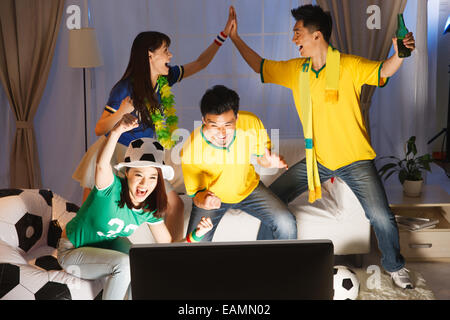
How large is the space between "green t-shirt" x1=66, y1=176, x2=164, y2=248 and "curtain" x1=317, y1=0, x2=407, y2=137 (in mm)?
1814

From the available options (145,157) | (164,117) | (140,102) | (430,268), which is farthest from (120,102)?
(430,268)

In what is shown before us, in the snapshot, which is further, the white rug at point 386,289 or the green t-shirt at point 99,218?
the white rug at point 386,289

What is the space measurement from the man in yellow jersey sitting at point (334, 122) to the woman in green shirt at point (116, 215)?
2.45 ft

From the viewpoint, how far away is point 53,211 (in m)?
2.55

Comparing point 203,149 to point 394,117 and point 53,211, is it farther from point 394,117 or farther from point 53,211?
point 394,117

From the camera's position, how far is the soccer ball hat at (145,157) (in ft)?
7.67

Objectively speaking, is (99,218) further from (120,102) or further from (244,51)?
(244,51)

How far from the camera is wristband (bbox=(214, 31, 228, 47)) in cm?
309

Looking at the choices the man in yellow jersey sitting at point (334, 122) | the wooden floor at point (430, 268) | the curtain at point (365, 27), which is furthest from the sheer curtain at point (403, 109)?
the man in yellow jersey sitting at point (334, 122)

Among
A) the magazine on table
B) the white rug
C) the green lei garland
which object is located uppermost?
the green lei garland

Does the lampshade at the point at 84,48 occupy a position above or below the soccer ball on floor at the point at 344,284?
above

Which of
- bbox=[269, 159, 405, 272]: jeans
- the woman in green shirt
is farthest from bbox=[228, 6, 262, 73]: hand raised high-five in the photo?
the woman in green shirt

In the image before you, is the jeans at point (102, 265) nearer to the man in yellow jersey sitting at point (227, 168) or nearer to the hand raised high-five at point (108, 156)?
the hand raised high-five at point (108, 156)

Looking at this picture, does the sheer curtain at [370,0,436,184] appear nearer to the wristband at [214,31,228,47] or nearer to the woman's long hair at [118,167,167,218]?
the wristband at [214,31,228,47]
